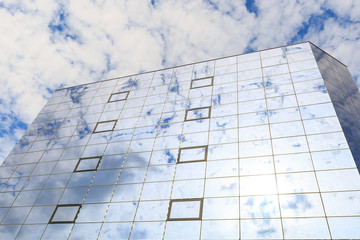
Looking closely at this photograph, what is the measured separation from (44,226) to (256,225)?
1084 centimetres

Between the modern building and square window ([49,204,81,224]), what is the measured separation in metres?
0.07

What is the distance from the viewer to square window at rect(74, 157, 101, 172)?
1608 cm

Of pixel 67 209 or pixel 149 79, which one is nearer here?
pixel 67 209

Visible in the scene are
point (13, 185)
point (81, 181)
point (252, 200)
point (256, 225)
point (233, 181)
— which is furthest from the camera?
point (13, 185)

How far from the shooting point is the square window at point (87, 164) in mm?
16078

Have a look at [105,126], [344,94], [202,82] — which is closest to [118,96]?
[105,126]

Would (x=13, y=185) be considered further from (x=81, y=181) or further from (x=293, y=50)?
(x=293, y=50)

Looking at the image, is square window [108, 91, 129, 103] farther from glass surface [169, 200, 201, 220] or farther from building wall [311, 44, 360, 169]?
building wall [311, 44, 360, 169]

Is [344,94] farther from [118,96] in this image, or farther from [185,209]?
[118,96]

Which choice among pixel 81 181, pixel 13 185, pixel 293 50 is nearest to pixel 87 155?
pixel 81 181

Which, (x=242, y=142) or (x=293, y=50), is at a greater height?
(x=293, y=50)

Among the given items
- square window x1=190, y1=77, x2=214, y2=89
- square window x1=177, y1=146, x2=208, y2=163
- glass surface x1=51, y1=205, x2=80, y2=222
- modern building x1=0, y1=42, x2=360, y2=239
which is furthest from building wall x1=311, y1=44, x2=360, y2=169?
glass surface x1=51, y1=205, x2=80, y2=222

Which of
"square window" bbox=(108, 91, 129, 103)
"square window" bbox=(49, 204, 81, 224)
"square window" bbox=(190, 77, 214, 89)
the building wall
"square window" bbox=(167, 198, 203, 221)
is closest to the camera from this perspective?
"square window" bbox=(167, 198, 203, 221)

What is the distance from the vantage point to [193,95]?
1850cm
